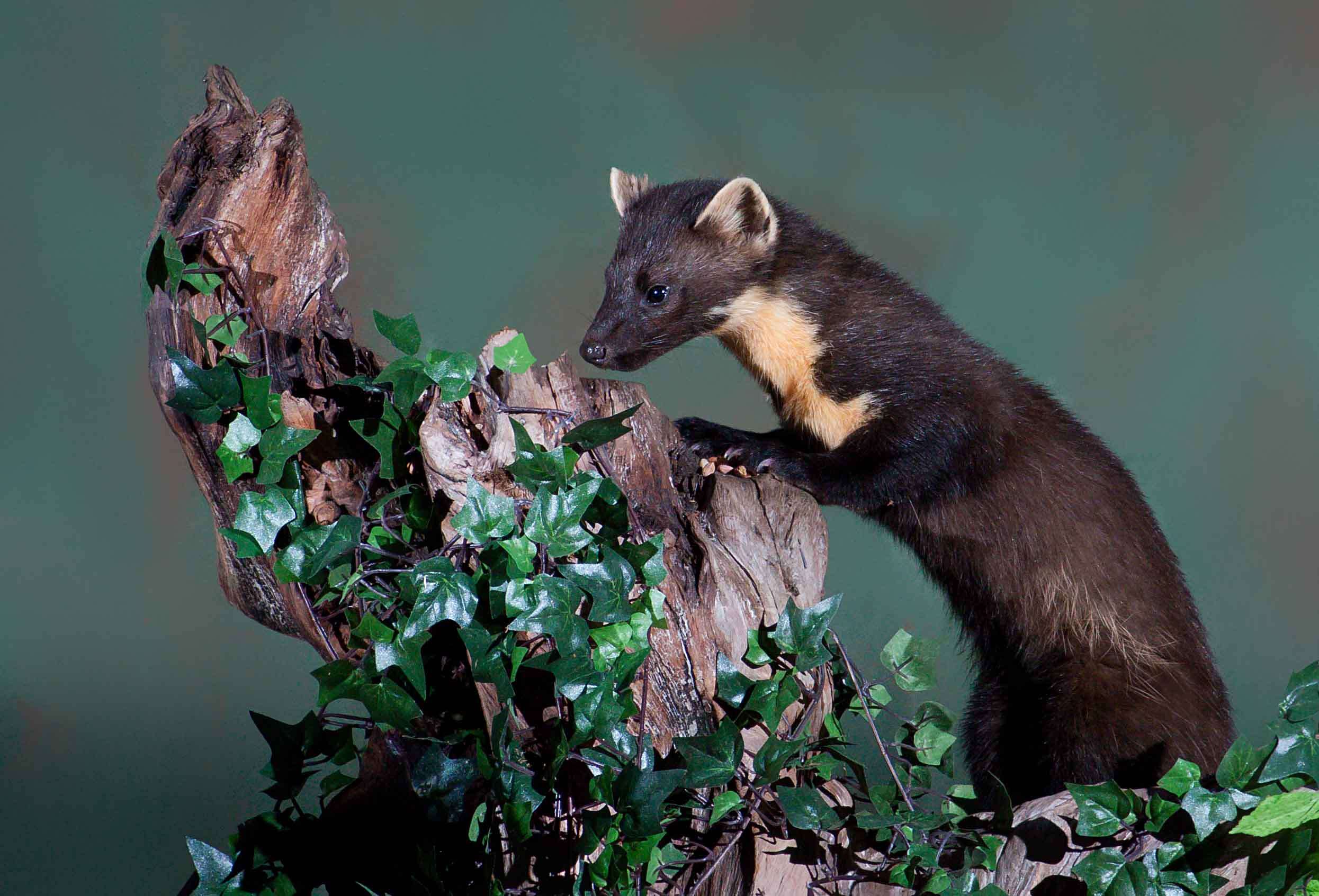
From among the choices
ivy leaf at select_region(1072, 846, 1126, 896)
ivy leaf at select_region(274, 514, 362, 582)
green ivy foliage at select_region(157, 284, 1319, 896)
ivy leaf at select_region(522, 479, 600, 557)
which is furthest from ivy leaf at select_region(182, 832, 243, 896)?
ivy leaf at select_region(1072, 846, 1126, 896)

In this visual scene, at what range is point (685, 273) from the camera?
2.72 meters

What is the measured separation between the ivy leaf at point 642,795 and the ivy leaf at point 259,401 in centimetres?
77

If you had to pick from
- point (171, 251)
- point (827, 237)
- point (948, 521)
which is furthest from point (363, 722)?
point (827, 237)

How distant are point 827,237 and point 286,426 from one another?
1.42 m

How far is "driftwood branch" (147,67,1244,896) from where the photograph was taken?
195cm

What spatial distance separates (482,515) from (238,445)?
0.43 metres

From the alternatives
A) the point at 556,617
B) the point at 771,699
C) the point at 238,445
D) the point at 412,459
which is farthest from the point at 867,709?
the point at 238,445

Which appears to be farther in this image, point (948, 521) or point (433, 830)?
point (948, 521)

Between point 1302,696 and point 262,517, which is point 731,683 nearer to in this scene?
point 262,517

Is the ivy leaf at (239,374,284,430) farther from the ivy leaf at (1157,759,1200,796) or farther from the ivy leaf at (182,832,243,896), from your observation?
the ivy leaf at (1157,759,1200,796)

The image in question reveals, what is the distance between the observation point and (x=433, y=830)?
1.95m

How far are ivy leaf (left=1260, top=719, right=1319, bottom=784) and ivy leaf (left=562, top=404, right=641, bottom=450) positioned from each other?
1.11m

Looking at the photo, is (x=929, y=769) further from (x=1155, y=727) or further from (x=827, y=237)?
(x=827, y=237)

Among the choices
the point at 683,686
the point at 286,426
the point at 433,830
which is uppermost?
the point at 286,426
